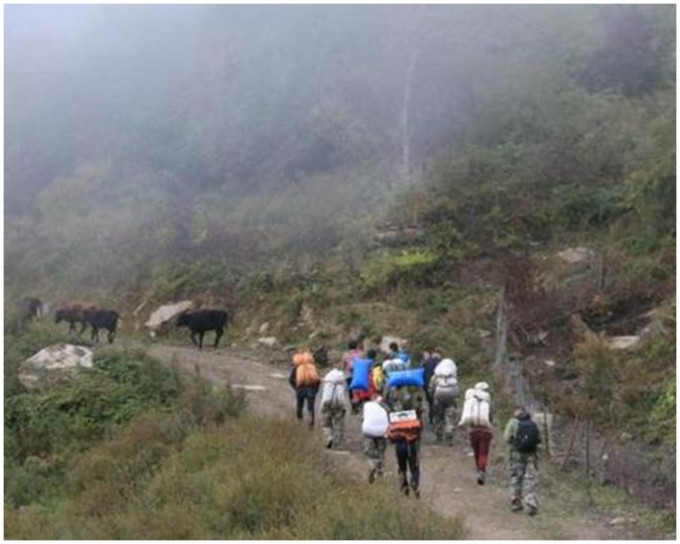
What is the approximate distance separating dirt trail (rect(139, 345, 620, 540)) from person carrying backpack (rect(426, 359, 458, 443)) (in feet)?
0.80

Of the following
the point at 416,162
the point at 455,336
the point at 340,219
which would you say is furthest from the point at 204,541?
the point at 416,162

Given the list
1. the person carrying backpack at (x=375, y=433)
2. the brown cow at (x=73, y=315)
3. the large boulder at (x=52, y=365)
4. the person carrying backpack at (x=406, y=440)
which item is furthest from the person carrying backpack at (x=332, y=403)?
the brown cow at (x=73, y=315)

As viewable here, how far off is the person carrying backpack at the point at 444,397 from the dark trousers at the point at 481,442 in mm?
1803

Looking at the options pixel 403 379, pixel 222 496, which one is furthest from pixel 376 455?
pixel 222 496

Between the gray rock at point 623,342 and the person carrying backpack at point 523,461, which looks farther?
the gray rock at point 623,342

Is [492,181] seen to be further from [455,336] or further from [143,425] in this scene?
[143,425]

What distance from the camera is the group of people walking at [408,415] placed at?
11.0 meters

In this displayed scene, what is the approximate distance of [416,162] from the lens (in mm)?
32031

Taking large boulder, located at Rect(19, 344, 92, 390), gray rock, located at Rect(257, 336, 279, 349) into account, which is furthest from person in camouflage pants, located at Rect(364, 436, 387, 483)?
gray rock, located at Rect(257, 336, 279, 349)

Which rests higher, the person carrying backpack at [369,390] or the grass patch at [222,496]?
the person carrying backpack at [369,390]

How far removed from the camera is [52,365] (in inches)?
680

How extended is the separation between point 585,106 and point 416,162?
5999mm

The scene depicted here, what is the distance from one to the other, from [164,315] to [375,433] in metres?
14.9

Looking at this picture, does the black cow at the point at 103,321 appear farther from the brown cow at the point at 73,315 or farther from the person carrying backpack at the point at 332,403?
the person carrying backpack at the point at 332,403
